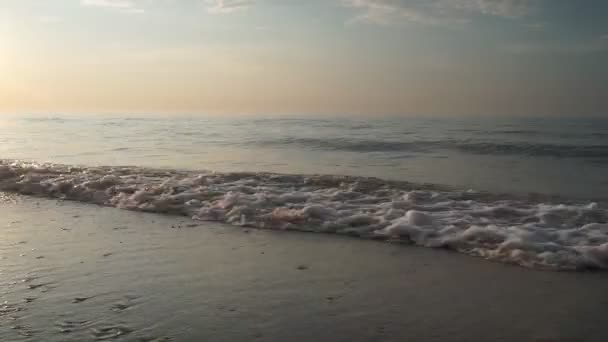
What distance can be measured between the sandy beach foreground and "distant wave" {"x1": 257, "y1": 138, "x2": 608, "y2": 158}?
50.1ft

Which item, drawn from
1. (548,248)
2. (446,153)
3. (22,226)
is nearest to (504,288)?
(548,248)

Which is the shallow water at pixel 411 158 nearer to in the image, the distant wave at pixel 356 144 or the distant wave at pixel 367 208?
the distant wave at pixel 356 144

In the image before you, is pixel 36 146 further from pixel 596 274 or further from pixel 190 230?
pixel 596 274

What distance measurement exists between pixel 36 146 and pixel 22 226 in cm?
1787

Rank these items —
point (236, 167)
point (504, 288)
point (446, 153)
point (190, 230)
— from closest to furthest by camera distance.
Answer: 1. point (504, 288)
2. point (190, 230)
3. point (236, 167)
4. point (446, 153)

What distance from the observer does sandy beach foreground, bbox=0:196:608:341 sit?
4.12 metres

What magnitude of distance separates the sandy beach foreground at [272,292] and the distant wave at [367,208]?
50cm

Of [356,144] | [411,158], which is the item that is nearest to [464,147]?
[356,144]

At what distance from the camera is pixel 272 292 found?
5.00m

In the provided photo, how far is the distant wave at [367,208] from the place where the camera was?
21.6 feet

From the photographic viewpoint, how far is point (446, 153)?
19.9 m

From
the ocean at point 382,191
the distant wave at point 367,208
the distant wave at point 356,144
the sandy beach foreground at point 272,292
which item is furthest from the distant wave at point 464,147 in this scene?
the sandy beach foreground at point 272,292

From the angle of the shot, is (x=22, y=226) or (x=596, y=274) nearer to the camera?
(x=596, y=274)

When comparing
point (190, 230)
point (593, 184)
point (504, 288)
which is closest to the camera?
point (504, 288)
